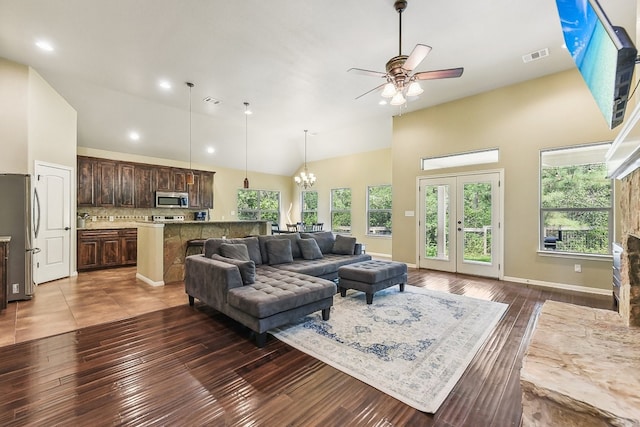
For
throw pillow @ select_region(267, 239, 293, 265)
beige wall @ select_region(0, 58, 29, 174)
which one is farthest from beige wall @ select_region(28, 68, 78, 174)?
throw pillow @ select_region(267, 239, 293, 265)

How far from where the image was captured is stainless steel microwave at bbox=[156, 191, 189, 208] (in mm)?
7543

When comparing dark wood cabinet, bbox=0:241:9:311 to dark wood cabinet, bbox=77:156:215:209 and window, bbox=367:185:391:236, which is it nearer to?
dark wood cabinet, bbox=77:156:215:209

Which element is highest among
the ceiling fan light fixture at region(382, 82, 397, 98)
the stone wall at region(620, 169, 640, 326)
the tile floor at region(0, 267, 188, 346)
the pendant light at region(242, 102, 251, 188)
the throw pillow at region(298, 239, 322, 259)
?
the pendant light at region(242, 102, 251, 188)

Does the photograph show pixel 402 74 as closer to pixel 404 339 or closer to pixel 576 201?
pixel 404 339

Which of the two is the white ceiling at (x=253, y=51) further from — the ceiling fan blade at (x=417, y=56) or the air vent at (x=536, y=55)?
the ceiling fan blade at (x=417, y=56)

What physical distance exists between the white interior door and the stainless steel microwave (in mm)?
2106

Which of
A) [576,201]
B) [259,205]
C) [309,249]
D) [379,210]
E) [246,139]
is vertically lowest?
[309,249]

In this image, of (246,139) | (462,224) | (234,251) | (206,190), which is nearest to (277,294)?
(234,251)

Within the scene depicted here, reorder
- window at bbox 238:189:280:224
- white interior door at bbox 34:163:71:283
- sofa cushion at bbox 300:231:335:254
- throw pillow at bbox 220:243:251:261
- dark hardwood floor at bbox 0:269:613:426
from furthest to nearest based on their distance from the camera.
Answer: window at bbox 238:189:280:224, sofa cushion at bbox 300:231:335:254, white interior door at bbox 34:163:71:283, throw pillow at bbox 220:243:251:261, dark hardwood floor at bbox 0:269:613:426

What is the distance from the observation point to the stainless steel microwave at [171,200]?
24.7 feet

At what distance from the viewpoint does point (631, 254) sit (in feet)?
6.27

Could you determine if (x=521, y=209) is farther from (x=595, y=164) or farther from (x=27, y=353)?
(x=27, y=353)

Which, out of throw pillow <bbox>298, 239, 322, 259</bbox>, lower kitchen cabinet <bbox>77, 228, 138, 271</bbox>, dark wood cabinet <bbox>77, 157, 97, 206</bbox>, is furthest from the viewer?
dark wood cabinet <bbox>77, 157, 97, 206</bbox>

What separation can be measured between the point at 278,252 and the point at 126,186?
16.3 ft
